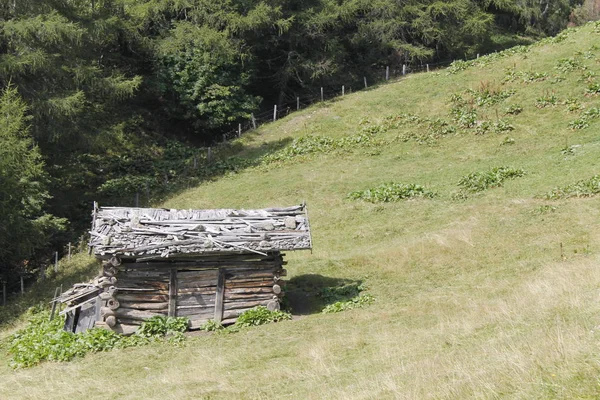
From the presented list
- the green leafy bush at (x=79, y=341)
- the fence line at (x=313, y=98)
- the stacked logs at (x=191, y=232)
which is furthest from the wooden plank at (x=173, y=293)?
the fence line at (x=313, y=98)

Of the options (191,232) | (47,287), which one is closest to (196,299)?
(191,232)

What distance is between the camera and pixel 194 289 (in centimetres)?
1928

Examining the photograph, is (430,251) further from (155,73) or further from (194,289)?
(155,73)

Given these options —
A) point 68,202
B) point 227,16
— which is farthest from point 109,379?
point 227,16

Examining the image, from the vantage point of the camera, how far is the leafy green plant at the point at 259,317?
19.1 meters

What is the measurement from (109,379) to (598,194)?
2056cm

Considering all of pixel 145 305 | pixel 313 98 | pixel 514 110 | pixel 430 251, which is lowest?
pixel 145 305

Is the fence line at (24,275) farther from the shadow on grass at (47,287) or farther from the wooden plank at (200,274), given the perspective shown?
the wooden plank at (200,274)

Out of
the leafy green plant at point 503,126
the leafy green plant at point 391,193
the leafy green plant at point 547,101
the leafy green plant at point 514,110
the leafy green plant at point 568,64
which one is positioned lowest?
the leafy green plant at point 391,193

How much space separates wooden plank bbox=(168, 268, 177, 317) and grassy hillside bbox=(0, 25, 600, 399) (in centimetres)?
162

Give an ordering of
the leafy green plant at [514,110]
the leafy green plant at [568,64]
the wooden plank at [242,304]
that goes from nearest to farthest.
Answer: the wooden plank at [242,304]
the leafy green plant at [514,110]
the leafy green plant at [568,64]

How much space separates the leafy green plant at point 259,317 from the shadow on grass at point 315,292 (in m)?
1.05

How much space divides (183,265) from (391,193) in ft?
48.7

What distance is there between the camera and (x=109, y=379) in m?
14.9
